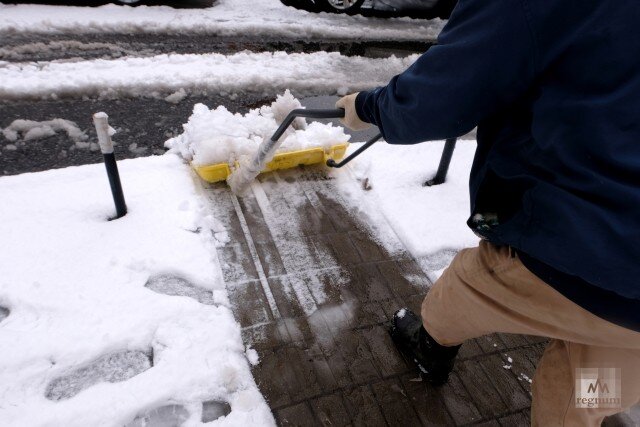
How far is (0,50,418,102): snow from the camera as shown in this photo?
471 cm

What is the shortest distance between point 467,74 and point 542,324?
2.94 feet

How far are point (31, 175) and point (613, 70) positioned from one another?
343 centimetres

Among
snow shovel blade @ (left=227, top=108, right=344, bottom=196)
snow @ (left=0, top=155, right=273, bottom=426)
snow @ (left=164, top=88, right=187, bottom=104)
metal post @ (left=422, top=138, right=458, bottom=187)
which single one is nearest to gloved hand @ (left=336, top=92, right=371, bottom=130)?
snow shovel blade @ (left=227, top=108, right=344, bottom=196)

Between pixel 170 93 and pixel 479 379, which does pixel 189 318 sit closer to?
pixel 479 379

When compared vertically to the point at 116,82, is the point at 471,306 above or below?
above

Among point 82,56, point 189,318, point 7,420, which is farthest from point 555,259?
point 82,56

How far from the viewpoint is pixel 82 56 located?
17.6ft

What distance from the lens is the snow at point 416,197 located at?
10.7 ft

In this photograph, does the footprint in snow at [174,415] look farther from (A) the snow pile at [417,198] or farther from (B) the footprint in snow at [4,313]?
(A) the snow pile at [417,198]

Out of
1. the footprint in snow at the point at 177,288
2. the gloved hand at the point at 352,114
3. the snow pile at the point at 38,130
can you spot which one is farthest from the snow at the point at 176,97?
the gloved hand at the point at 352,114

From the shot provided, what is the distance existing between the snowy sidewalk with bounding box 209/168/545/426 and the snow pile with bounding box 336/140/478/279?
159mm

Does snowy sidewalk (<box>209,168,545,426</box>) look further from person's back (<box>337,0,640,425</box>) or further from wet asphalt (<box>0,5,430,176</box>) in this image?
wet asphalt (<box>0,5,430,176</box>)

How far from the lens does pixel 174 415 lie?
2102 mm

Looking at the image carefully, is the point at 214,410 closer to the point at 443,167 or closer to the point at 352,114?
the point at 352,114
